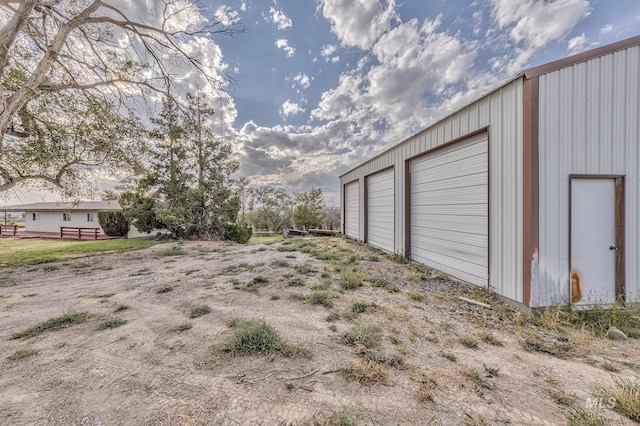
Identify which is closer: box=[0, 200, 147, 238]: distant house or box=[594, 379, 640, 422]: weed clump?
box=[594, 379, 640, 422]: weed clump

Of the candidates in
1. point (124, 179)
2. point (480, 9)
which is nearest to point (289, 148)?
point (124, 179)

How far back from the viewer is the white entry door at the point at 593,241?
3541 mm

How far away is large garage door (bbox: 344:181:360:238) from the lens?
1186cm

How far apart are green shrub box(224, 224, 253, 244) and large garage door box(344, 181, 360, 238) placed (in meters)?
7.12

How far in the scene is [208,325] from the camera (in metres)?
3.05

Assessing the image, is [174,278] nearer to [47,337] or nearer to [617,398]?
[47,337]

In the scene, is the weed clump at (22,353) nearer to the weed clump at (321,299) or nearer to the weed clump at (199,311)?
the weed clump at (199,311)

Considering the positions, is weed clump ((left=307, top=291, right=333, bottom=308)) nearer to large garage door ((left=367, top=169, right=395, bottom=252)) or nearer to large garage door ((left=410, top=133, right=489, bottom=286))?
large garage door ((left=410, top=133, right=489, bottom=286))

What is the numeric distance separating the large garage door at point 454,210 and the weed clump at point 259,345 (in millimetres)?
4000

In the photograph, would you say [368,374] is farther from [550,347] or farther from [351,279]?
[351,279]

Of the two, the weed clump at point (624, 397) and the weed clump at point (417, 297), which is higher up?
the weed clump at point (624, 397)

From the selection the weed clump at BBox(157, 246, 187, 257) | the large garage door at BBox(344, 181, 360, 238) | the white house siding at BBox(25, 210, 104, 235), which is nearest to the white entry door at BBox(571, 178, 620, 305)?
the large garage door at BBox(344, 181, 360, 238)

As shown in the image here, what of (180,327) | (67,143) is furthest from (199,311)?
(67,143)

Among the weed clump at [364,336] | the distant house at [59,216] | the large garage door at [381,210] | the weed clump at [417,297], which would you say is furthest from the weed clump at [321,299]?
the distant house at [59,216]
